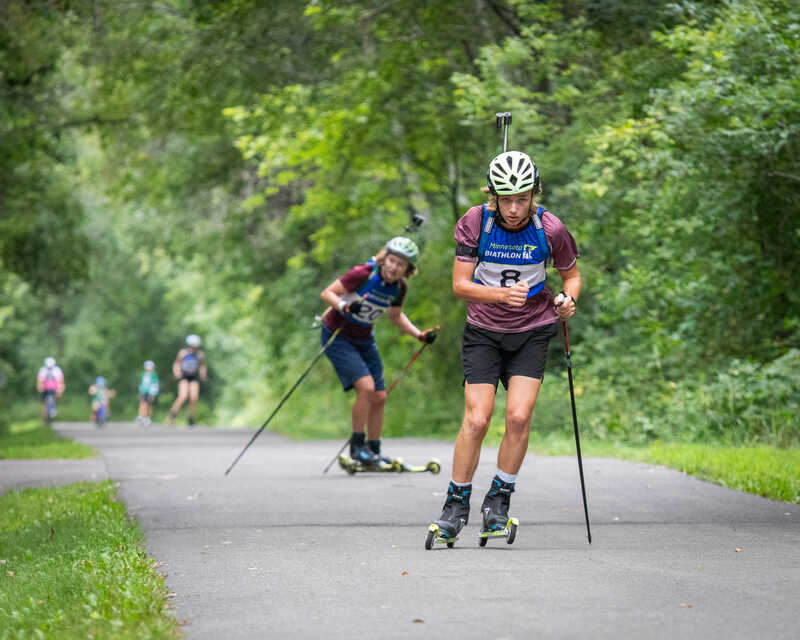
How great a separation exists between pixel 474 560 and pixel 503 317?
139 centimetres

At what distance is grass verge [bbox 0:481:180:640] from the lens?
501 centimetres

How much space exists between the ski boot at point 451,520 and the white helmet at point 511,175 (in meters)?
1.61

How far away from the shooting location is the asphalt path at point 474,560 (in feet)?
16.9

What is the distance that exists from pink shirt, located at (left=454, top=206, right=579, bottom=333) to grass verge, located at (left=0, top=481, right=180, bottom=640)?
223cm

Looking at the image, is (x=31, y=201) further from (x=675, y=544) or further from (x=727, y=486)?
(x=675, y=544)

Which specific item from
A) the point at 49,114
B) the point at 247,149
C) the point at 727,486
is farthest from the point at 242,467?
the point at 49,114

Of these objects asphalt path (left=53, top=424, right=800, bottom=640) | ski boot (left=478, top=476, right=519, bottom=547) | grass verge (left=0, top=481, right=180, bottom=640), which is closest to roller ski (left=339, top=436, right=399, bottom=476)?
asphalt path (left=53, top=424, right=800, bottom=640)

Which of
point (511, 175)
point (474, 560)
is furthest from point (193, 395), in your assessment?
point (474, 560)

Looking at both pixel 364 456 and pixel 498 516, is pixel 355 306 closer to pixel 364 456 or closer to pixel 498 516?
pixel 364 456

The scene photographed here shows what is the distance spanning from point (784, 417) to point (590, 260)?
5.78 meters

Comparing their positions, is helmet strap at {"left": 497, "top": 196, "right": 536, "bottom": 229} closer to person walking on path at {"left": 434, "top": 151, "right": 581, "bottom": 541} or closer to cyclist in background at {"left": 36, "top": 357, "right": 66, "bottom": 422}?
person walking on path at {"left": 434, "top": 151, "right": 581, "bottom": 541}

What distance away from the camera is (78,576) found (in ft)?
20.2

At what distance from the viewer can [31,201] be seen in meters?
26.7

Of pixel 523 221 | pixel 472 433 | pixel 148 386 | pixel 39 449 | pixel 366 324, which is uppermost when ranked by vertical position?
pixel 523 221
